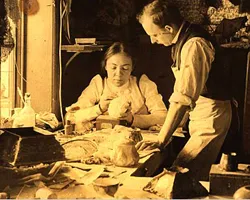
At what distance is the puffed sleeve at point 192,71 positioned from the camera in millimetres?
3291

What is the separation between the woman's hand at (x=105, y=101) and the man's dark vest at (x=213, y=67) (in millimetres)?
858

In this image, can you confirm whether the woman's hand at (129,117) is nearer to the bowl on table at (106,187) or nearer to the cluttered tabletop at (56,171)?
the cluttered tabletop at (56,171)

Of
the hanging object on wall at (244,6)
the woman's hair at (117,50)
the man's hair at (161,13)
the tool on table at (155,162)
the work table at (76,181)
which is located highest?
the hanging object on wall at (244,6)

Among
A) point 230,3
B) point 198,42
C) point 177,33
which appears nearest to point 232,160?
point 198,42

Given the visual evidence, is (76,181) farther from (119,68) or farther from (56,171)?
(119,68)

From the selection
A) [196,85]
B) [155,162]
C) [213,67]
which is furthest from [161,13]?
[155,162]

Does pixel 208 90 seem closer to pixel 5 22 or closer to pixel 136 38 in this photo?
pixel 136 38

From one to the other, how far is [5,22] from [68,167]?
4.25 feet

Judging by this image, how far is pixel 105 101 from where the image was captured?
429 centimetres

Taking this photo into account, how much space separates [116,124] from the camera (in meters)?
3.96

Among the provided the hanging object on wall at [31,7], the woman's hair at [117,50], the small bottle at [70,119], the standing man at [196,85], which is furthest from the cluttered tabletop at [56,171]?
the hanging object on wall at [31,7]

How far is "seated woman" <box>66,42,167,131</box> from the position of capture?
4171 mm

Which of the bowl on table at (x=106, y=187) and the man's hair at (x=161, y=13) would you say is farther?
the man's hair at (x=161, y=13)

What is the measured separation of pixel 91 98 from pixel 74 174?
1.83m
